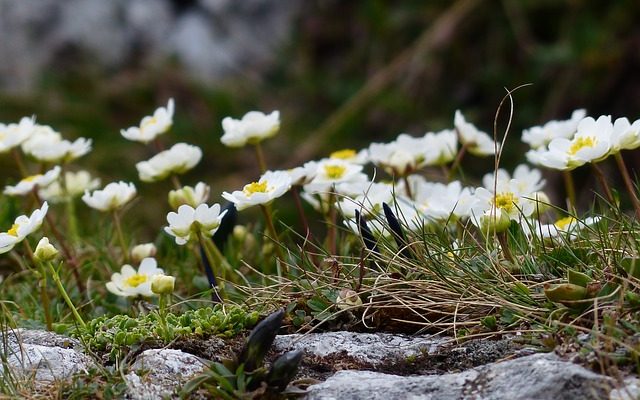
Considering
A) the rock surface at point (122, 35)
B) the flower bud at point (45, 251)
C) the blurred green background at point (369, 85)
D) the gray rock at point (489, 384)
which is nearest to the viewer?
the gray rock at point (489, 384)

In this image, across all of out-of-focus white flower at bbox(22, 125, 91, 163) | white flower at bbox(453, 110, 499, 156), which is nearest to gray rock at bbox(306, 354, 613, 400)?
white flower at bbox(453, 110, 499, 156)

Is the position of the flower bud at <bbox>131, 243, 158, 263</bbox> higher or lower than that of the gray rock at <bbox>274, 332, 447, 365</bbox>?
higher

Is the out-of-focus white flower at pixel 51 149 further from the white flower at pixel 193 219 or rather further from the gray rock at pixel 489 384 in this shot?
the gray rock at pixel 489 384

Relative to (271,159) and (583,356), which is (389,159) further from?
(271,159)

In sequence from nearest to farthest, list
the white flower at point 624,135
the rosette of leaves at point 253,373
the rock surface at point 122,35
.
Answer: the rosette of leaves at point 253,373 → the white flower at point 624,135 → the rock surface at point 122,35

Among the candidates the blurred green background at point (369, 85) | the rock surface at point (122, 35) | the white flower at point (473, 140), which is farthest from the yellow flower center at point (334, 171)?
the rock surface at point (122, 35)

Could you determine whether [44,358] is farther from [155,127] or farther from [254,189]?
→ [155,127]

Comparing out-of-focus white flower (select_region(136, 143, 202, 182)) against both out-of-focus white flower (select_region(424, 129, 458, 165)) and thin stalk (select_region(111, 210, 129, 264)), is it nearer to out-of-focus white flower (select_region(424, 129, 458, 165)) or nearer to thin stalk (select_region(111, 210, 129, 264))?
thin stalk (select_region(111, 210, 129, 264))

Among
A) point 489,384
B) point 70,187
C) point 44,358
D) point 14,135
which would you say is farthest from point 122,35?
point 489,384
